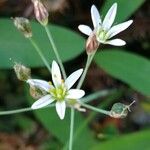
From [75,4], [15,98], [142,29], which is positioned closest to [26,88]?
[15,98]

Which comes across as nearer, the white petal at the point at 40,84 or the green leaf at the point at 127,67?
the white petal at the point at 40,84

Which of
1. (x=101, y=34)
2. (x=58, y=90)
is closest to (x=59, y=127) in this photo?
(x=58, y=90)

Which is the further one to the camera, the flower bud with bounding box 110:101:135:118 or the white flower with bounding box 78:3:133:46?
the white flower with bounding box 78:3:133:46

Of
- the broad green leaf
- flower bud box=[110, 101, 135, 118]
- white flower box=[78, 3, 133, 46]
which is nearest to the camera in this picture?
flower bud box=[110, 101, 135, 118]

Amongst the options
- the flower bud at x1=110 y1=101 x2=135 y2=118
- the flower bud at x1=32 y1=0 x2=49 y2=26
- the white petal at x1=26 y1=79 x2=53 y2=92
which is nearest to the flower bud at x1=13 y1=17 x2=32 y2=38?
the flower bud at x1=32 y1=0 x2=49 y2=26

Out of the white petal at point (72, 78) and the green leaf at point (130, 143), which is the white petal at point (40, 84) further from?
the green leaf at point (130, 143)

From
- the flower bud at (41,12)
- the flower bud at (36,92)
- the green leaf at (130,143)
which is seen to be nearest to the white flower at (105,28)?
the flower bud at (41,12)

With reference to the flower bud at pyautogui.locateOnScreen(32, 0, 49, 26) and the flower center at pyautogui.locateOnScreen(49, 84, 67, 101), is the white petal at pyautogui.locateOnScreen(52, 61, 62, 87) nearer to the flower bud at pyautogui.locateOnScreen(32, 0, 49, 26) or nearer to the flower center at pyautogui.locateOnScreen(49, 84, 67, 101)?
the flower center at pyautogui.locateOnScreen(49, 84, 67, 101)
